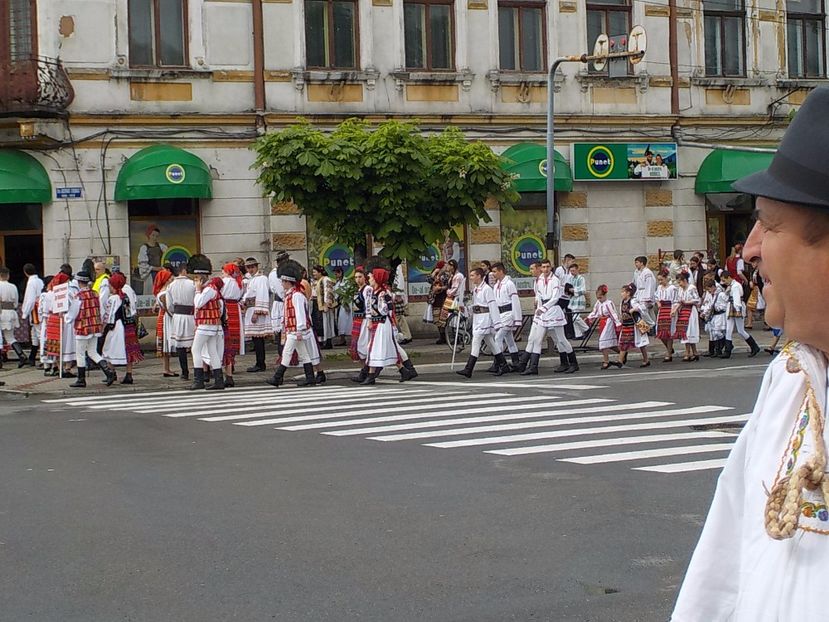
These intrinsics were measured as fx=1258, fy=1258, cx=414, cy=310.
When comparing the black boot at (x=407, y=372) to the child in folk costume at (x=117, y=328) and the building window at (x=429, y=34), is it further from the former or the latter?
the building window at (x=429, y=34)

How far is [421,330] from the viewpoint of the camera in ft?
92.5

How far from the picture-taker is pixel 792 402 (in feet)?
8.16

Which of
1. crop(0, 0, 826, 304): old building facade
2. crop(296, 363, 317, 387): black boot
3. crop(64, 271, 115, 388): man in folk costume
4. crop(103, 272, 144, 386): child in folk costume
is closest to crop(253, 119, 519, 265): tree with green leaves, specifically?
crop(0, 0, 826, 304): old building facade

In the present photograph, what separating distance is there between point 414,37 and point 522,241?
17.1ft

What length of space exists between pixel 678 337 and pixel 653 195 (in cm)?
772

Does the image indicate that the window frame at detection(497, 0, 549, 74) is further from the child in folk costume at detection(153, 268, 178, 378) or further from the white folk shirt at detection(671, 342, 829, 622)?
the white folk shirt at detection(671, 342, 829, 622)

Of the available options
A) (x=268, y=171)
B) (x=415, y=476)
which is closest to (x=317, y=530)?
(x=415, y=476)

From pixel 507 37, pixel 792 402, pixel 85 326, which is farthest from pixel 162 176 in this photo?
pixel 792 402

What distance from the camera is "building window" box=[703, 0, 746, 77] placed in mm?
30703

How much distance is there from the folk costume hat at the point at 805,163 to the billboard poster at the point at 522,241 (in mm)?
26283

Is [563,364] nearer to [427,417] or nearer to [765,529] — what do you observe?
[427,417]

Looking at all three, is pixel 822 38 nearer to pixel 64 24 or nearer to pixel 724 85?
pixel 724 85

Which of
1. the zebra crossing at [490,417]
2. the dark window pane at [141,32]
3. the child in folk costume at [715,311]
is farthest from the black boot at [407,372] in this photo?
the dark window pane at [141,32]

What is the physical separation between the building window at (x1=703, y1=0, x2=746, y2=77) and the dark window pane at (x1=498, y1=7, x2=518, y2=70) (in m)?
5.15
